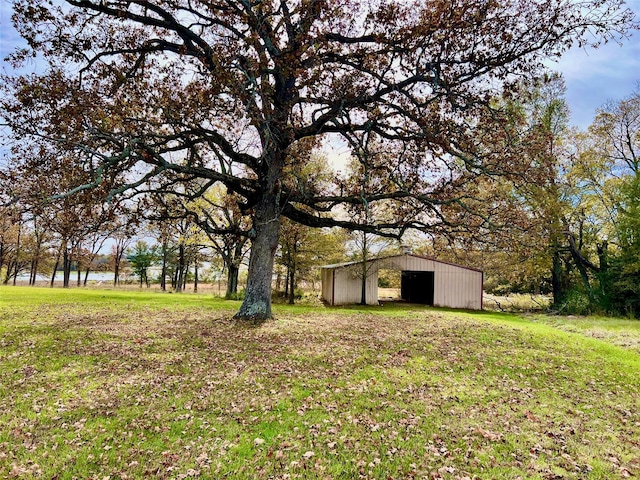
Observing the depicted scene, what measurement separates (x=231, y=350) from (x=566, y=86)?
28.4m

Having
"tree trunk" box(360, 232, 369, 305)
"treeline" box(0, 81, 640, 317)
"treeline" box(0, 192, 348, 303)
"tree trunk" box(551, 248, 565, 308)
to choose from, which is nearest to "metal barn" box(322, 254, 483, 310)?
"tree trunk" box(360, 232, 369, 305)

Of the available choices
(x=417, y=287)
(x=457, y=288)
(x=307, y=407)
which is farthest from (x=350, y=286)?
(x=307, y=407)

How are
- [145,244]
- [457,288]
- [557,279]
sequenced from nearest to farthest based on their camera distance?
[557,279] → [457,288] → [145,244]

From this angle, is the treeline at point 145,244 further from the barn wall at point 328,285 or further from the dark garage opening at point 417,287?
the dark garage opening at point 417,287

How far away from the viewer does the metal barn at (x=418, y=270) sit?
26641 mm

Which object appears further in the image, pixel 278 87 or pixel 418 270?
pixel 418 270

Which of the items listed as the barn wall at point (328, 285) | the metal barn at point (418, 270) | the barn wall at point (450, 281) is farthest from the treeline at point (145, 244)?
the barn wall at point (450, 281)

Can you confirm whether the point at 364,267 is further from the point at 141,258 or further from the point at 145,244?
the point at 145,244

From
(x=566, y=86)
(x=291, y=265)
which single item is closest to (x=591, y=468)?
(x=291, y=265)

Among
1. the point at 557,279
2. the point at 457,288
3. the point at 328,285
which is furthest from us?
the point at 328,285

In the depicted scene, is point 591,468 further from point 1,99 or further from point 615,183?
point 615,183

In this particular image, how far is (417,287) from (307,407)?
2860 cm

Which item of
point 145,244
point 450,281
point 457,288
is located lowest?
point 457,288

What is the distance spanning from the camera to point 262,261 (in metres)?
12.1
